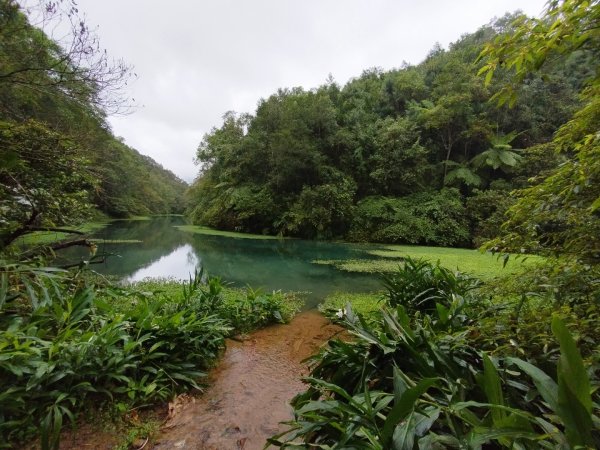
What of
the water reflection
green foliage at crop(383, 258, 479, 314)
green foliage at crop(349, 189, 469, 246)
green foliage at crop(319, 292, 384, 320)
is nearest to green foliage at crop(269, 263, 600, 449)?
green foliage at crop(383, 258, 479, 314)

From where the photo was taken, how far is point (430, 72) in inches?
757

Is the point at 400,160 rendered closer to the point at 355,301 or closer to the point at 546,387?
the point at 355,301

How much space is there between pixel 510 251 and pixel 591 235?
12.8 inches

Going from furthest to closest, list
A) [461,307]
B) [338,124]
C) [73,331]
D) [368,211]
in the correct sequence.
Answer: [338,124]
[368,211]
[461,307]
[73,331]

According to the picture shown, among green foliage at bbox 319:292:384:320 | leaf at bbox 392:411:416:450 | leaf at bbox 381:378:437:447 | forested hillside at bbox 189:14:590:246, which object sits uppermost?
forested hillside at bbox 189:14:590:246

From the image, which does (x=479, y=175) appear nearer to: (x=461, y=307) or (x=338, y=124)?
(x=338, y=124)

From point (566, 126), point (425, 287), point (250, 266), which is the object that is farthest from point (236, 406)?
point (250, 266)

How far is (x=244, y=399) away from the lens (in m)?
2.22

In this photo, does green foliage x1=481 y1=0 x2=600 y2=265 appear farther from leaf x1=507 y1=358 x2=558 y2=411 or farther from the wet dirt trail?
the wet dirt trail

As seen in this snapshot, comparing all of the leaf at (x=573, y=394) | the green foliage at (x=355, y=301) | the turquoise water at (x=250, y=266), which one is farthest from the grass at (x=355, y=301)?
the leaf at (x=573, y=394)

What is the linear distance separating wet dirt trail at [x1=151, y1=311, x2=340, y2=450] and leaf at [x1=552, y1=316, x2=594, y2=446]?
1533 millimetres

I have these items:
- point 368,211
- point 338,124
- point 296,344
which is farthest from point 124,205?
point 296,344

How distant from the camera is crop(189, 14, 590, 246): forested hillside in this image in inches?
544

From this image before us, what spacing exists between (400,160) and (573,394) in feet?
50.7
